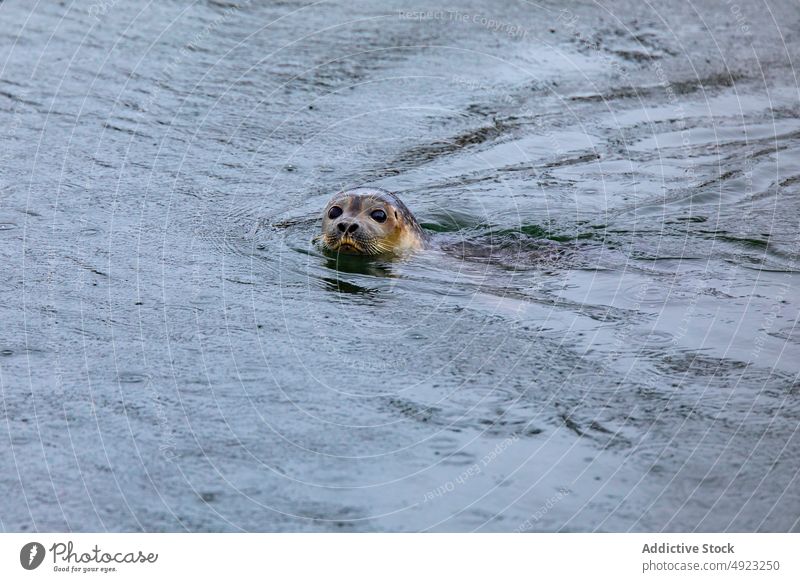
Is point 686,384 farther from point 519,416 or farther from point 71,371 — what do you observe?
point 71,371

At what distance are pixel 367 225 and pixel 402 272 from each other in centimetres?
48

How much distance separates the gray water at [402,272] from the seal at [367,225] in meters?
0.18

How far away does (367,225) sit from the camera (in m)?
9.08

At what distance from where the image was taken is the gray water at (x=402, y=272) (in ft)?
19.3

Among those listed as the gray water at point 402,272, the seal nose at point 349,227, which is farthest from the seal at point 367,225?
the gray water at point 402,272

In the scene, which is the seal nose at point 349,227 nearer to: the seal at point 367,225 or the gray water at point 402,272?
the seal at point 367,225

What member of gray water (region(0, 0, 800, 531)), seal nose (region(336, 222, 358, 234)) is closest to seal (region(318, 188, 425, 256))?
seal nose (region(336, 222, 358, 234))

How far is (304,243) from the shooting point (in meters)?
9.39

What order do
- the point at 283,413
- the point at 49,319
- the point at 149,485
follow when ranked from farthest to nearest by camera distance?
the point at 49,319
the point at 283,413
the point at 149,485

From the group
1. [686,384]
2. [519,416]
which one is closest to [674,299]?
[686,384]

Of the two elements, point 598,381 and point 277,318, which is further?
point 277,318

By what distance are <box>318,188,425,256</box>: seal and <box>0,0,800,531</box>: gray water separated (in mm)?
177

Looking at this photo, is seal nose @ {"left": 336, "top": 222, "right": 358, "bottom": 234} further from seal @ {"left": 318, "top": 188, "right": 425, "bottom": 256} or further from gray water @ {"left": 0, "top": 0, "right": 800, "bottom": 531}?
gray water @ {"left": 0, "top": 0, "right": 800, "bottom": 531}

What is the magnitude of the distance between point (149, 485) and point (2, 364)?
5.44 feet
